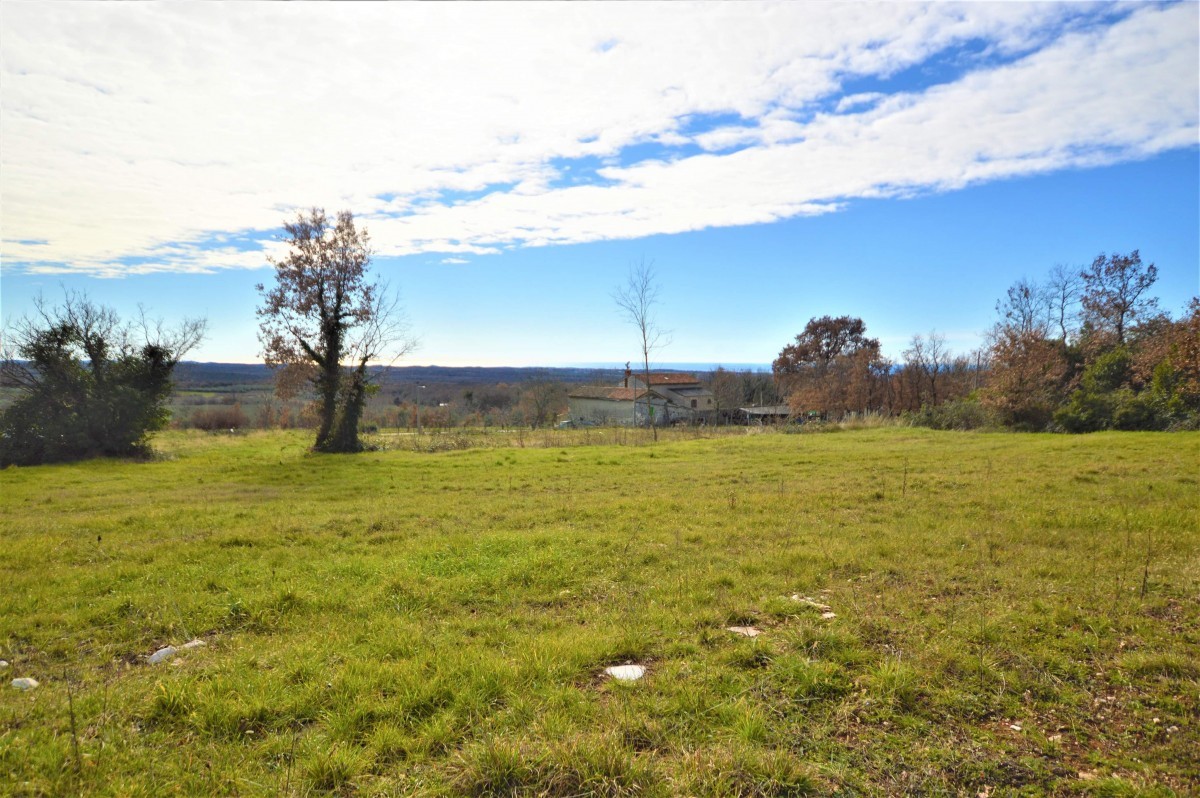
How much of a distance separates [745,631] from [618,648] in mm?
1047

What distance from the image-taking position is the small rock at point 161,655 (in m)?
4.30

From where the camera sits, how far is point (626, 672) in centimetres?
396

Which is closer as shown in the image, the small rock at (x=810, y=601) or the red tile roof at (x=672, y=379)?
the small rock at (x=810, y=601)

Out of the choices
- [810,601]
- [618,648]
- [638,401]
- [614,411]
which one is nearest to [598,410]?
[614,411]

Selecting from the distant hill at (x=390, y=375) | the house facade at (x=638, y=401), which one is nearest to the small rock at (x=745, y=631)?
the distant hill at (x=390, y=375)

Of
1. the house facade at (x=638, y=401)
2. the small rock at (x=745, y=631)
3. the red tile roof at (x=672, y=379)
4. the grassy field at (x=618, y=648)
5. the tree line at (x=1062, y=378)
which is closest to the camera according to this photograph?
the grassy field at (x=618, y=648)

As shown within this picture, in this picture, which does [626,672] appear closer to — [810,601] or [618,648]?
[618,648]

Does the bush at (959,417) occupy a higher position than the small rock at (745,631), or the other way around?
the bush at (959,417)

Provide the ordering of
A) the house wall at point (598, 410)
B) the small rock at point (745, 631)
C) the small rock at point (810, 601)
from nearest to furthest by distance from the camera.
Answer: the small rock at point (745, 631) < the small rock at point (810, 601) < the house wall at point (598, 410)

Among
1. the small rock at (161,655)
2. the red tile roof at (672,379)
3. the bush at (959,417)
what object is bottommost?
the small rock at (161,655)

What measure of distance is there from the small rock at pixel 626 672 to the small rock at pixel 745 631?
93 centimetres

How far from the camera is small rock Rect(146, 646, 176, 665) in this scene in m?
4.30

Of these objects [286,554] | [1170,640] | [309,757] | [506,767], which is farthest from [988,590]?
[286,554]

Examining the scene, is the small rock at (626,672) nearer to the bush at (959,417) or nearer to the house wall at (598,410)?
the bush at (959,417)
